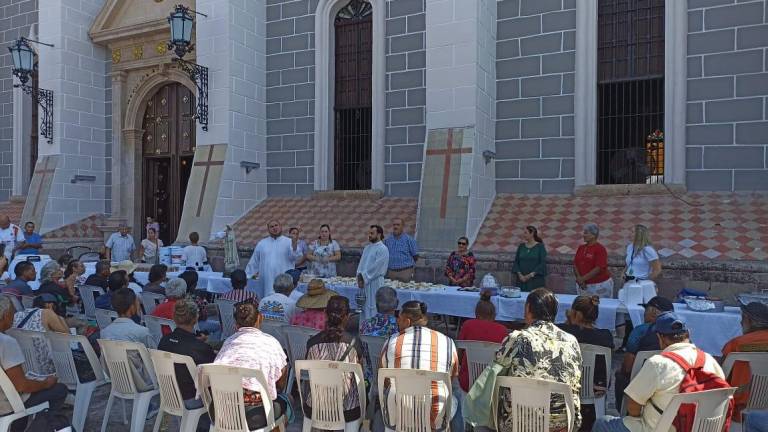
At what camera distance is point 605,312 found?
5984 millimetres

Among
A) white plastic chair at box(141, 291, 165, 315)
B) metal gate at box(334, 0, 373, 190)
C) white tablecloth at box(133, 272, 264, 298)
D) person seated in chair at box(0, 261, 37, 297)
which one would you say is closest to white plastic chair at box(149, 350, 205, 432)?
white plastic chair at box(141, 291, 165, 315)

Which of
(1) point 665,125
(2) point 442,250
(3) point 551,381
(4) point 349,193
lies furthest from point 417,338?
(4) point 349,193

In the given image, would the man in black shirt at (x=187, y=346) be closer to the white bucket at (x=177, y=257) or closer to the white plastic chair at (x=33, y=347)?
the white plastic chair at (x=33, y=347)

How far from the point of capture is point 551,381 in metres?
2.99

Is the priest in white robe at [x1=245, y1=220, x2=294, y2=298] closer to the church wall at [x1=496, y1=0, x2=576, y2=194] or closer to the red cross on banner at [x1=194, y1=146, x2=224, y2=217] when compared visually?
the red cross on banner at [x1=194, y1=146, x2=224, y2=217]

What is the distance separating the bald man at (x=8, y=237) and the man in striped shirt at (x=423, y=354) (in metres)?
10.2

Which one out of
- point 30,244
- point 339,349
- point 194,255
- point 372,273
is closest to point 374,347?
point 339,349

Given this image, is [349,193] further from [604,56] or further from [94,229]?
[94,229]

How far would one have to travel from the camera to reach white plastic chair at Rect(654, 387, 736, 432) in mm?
2883

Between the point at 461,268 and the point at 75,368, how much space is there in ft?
15.2

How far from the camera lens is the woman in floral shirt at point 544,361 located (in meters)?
3.09

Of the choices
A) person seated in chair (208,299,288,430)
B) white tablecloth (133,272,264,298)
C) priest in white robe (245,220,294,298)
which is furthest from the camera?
white tablecloth (133,272,264,298)

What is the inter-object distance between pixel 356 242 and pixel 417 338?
654 centimetres

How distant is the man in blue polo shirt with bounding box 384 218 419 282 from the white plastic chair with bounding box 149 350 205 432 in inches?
186
